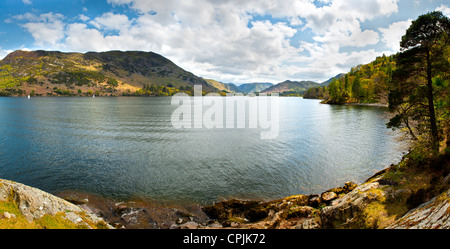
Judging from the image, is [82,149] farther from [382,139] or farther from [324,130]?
[382,139]

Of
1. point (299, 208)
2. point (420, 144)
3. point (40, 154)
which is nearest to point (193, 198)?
point (299, 208)

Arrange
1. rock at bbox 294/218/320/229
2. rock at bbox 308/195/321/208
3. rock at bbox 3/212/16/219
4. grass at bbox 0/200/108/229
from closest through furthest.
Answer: grass at bbox 0/200/108/229, rock at bbox 3/212/16/219, rock at bbox 294/218/320/229, rock at bbox 308/195/321/208

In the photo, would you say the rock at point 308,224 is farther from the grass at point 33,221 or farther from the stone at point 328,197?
the grass at point 33,221

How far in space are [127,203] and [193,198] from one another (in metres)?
7.88

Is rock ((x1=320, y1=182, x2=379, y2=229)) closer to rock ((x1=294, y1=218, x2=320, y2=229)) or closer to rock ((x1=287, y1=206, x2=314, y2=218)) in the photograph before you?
rock ((x1=294, y1=218, x2=320, y2=229))

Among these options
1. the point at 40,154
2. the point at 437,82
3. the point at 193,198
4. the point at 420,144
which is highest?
the point at 437,82

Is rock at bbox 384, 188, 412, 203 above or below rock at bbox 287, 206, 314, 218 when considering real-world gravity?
above

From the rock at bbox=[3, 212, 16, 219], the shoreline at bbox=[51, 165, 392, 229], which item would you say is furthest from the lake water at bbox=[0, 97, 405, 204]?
the rock at bbox=[3, 212, 16, 219]

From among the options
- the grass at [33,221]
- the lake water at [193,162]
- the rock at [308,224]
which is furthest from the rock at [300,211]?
the grass at [33,221]

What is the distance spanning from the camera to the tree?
20.4m

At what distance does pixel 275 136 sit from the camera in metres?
55.5

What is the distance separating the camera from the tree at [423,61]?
20359 mm

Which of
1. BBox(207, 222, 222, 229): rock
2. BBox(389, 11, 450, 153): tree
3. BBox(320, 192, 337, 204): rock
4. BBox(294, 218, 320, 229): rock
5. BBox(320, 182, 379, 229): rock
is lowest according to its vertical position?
BBox(207, 222, 222, 229): rock
